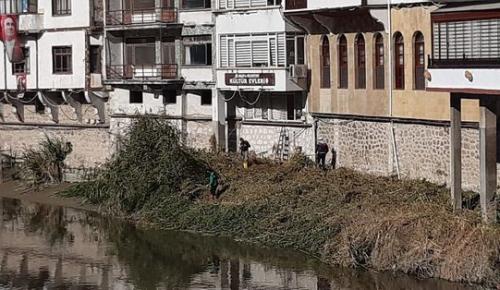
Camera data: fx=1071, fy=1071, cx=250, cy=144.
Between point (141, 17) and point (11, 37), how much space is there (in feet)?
26.0

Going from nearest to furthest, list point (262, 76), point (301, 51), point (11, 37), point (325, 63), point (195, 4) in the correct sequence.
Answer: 1. point (325, 63)
2. point (301, 51)
3. point (262, 76)
4. point (195, 4)
5. point (11, 37)

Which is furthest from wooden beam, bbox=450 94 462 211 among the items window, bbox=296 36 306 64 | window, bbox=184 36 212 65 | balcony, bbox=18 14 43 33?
balcony, bbox=18 14 43 33

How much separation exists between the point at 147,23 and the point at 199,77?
343 cm

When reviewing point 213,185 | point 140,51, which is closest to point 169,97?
point 140,51

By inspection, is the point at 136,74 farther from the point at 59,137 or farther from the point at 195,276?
the point at 195,276

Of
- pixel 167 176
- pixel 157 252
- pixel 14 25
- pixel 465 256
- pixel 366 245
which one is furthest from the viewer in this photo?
pixel 14 25

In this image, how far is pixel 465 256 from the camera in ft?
94.1

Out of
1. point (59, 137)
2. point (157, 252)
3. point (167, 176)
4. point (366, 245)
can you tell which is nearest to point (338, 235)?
point (366, 245)

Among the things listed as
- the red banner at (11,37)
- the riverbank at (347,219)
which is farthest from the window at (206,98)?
Result: the red banner at (11,37)

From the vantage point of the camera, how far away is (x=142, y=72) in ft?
161

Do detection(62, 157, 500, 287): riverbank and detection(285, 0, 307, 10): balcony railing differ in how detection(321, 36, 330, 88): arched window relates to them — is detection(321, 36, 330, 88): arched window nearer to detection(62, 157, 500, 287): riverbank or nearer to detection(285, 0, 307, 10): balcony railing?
detection(285, 0, 307, 10): balcony railing

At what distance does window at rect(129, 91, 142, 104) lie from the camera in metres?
50.5

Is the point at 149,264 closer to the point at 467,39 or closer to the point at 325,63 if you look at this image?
the point at 467,39

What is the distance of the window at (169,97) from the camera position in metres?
49.4
